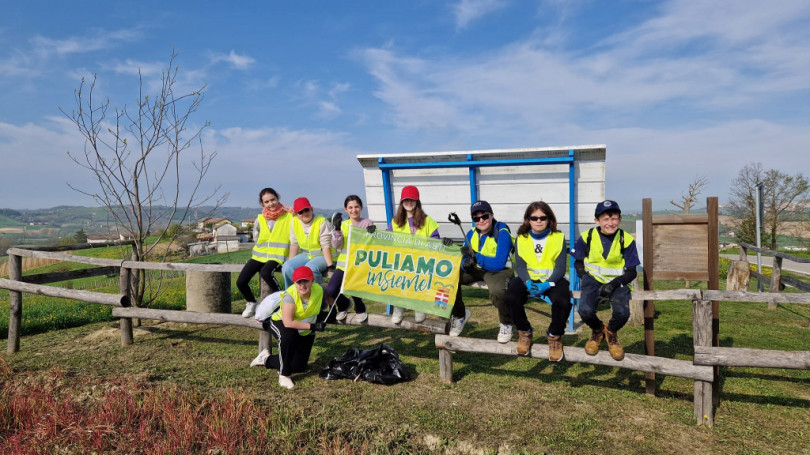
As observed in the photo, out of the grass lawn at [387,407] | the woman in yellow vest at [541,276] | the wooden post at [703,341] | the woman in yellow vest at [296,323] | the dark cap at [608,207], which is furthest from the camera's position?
the woman in yellow vest at [296,323]

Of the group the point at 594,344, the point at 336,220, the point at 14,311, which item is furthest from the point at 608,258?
the point at 14,311

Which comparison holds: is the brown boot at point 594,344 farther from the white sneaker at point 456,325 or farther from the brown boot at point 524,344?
the white sneaker at point 456,325

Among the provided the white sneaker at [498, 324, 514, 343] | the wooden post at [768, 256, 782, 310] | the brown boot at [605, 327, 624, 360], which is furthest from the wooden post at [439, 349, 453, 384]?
the wooden post at [768, 256, 782, 310]

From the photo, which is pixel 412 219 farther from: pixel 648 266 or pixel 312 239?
pixel 648 266

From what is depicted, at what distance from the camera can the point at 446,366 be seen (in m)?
5.56

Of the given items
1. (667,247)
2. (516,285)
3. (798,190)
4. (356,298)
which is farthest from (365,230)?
(798,190)

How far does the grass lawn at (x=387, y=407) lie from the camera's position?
13.5 feet

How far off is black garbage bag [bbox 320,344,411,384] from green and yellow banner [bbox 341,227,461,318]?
0.80 meters

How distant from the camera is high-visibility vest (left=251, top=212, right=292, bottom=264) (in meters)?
6.31

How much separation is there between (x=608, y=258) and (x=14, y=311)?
9283 millimetres

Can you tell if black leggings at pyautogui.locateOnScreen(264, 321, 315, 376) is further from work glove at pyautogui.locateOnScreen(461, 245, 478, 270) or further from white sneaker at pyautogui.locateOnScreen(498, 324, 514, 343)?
white sneaker at pyautogui.locateOnScreen(498, 324, 514, 343)

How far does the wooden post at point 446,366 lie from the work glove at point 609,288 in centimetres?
197

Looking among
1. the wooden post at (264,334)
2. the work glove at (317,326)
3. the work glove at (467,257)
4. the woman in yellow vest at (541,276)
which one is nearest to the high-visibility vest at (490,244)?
the work glove at (467,257)

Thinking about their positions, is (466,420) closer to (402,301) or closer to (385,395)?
(385,395)
